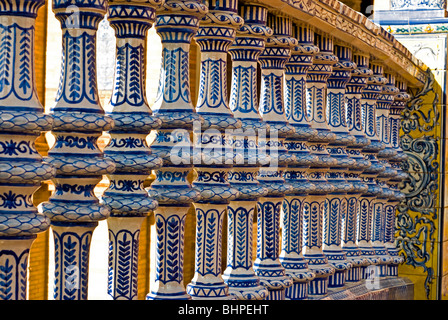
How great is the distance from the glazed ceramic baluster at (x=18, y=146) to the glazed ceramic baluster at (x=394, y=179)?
417 centimetres

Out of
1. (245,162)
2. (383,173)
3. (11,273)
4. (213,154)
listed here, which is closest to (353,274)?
(383,173)

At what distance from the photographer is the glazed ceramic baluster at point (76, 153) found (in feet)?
8.44

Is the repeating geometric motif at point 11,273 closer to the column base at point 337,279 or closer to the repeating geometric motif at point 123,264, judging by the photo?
the repeating geometric motif at point 123,264

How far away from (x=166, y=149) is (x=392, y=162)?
12.5 feet

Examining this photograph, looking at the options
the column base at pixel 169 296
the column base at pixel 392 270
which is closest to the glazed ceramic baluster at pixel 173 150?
the column base at pixel 169 296

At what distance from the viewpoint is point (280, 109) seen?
405cm

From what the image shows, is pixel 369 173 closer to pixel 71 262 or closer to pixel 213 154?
pixel 213 154

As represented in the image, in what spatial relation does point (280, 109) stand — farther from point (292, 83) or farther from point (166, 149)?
point (166, 149)

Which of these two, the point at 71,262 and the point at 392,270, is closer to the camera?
the point at 71,262

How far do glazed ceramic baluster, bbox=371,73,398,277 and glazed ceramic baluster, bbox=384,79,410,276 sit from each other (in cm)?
10

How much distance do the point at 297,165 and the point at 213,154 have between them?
99 cm

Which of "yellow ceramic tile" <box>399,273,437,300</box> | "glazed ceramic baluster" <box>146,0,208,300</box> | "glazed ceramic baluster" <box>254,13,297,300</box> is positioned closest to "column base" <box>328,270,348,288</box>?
"glazed ceramic baluster" <box>254,13,297,300</box>

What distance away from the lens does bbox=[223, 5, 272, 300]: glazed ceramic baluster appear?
142 inches

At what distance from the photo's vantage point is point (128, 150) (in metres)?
2.85
